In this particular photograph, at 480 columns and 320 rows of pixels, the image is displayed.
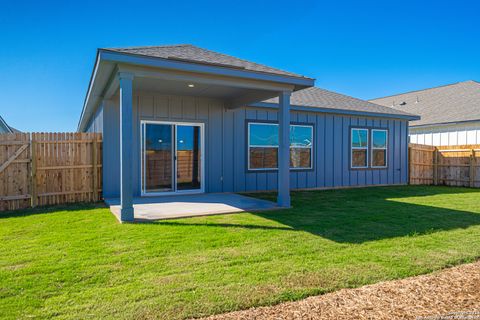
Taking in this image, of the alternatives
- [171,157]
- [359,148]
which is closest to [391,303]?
[171,157]

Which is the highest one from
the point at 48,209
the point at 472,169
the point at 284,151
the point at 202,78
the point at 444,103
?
the point at 444,103

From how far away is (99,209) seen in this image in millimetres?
6406

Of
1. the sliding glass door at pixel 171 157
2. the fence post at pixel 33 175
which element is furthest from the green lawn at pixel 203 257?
the sliding glass door at pixel 171 157

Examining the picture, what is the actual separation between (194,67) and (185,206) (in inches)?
112

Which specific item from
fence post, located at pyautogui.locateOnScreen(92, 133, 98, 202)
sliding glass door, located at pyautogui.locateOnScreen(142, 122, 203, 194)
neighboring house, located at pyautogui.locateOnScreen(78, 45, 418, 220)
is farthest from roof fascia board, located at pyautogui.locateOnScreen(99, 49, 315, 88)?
fence post, located at pyautogui.locateOnScreen(92, 133, 98, 202)

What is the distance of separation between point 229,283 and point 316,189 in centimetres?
796

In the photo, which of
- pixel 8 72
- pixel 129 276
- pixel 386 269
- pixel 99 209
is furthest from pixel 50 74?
pixel 386 269

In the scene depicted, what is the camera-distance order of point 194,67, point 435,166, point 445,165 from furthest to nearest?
point 435,166 → point 445,165 → point 194,67

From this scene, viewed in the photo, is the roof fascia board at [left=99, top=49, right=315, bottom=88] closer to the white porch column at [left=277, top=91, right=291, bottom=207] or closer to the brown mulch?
the white porch column at [left=277, top=91, right=291, bottom=207]

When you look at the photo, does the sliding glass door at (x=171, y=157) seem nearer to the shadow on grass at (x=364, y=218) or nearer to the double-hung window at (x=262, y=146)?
the double-hung window at (x=262, y=146)

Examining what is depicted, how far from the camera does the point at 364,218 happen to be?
564 centimetres

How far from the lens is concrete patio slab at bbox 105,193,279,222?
5.71 metres

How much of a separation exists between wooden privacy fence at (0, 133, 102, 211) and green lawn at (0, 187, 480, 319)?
89 cm

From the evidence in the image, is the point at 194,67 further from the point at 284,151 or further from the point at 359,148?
the point at 359,148
